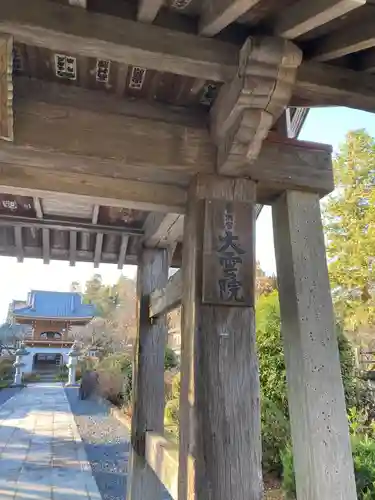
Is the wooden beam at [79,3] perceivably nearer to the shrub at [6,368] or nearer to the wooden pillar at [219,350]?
the wooden pillar at [219,350]

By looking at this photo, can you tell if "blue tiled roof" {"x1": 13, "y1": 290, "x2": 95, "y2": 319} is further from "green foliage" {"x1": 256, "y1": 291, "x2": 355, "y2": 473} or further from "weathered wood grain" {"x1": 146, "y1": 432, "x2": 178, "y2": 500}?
"weathered wood grain" {"x1": 146, "y1": 432, "x2": 178, "y2": 500}

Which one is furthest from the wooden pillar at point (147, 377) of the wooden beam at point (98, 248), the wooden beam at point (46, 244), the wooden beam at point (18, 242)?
the wooden beam at point (18, 242)

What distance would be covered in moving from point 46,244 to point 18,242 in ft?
0.70

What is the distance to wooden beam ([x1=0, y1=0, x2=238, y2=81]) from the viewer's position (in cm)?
122

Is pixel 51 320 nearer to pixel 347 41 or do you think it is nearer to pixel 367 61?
pixel 367 61

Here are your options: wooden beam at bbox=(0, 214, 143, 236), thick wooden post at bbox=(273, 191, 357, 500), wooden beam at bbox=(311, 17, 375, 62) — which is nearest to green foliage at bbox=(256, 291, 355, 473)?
wooden beam at bbox=(0, 214, 143, 236)

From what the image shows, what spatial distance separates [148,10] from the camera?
4.10 feet

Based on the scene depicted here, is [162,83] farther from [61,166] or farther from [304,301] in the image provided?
[304,301]

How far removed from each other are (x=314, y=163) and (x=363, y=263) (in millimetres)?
9007

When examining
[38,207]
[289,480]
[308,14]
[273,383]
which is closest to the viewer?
[308,14]

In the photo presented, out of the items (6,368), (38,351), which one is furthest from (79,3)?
(38,351)

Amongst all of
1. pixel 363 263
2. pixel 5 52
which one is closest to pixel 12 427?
pixel 363 263

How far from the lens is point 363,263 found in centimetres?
986

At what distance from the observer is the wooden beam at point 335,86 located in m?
1.47
